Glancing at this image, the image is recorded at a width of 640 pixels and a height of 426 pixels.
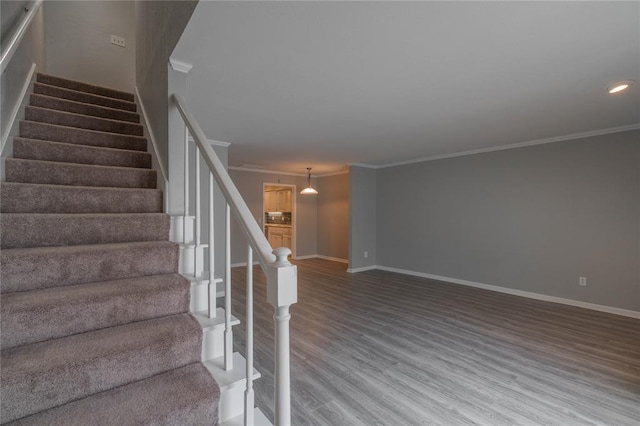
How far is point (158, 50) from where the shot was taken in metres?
2.21

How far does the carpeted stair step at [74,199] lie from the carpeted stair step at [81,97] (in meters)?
1.52

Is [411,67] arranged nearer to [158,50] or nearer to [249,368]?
[158,50]

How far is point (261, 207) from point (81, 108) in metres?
4.17

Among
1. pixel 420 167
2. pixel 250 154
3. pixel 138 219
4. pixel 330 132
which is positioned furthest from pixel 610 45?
pixel 250 154

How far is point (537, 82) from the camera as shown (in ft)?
A: 7.37

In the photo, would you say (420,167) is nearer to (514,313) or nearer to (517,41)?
(514,313)

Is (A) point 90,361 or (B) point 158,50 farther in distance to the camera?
(B) point 158,50

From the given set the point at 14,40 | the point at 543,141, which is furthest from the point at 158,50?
the point at 543,141

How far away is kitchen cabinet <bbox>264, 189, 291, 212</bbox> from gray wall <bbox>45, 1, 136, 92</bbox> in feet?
14.5

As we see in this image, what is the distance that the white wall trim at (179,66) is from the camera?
1955mm

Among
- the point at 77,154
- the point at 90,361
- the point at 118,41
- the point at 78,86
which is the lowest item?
the point at 90,361

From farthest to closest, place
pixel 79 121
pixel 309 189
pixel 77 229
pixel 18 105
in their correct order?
pixel 309 189
pixel 79 121
pixel 18 105
pixel 77 229

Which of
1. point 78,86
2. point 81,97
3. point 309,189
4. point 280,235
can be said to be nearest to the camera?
point 81,97

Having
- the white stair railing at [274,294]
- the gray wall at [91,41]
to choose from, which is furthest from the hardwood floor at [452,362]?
the gray wall at [91,41]
